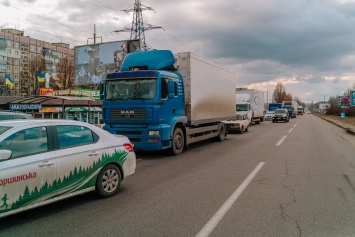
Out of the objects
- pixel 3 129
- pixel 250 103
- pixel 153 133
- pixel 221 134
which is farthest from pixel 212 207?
pixel 250 103

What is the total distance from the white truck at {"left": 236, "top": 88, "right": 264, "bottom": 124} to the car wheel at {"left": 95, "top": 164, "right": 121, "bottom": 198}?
22098mm

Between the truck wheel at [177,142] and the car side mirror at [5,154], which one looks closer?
the car side mirror at [5,154]

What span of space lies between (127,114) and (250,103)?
22.1 metres

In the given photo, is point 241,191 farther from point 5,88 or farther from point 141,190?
point 5,88

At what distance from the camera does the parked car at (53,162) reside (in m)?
4.54

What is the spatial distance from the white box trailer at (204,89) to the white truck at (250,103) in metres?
10.1

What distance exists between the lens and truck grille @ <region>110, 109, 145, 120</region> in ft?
35.7

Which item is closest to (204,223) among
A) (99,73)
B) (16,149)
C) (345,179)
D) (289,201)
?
(289,201)

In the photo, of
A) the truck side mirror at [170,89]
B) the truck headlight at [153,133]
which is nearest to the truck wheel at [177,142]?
the truck headlight at [153,133]

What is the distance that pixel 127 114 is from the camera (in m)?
11.0

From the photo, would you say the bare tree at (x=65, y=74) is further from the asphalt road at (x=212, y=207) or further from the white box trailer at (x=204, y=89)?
the asphalt road at (x=212, y=207)

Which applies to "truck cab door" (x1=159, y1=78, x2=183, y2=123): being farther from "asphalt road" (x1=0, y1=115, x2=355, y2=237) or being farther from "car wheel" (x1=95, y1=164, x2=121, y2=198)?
"car wheel" (x1=95, y1=164, x2=121, y2=198)

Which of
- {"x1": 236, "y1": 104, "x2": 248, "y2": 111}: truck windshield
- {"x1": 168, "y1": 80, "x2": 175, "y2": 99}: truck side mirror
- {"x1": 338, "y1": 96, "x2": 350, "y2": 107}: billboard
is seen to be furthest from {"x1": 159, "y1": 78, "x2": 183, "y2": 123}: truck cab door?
{"x1": 338, "y1": 96, "x2": 350, "y2": 107}: billboard

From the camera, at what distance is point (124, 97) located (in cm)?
1116
